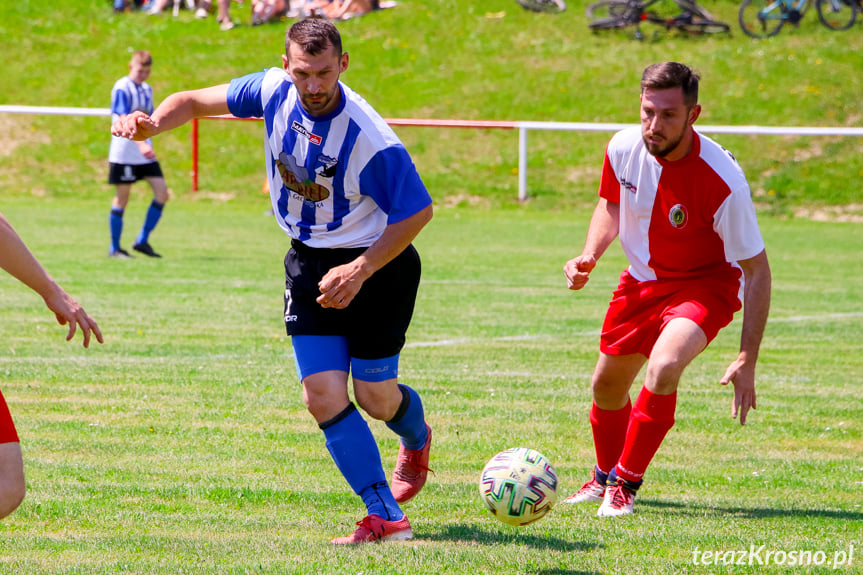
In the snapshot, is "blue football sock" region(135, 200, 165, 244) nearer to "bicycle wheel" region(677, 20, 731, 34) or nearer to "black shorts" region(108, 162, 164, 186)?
"black shorts" region(108, 162, 164, 186)

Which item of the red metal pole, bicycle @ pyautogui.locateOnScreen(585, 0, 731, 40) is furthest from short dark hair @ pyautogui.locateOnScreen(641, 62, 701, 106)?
bicycle @ pyautogui.locateOnScreen(585, 0, 731, 40)

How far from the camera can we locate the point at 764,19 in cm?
2936

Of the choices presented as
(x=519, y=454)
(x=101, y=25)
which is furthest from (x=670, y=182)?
(x=101, y=25)

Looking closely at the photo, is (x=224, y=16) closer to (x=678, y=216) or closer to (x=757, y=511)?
(x=678, y=216)

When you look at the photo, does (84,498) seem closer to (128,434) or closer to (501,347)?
(128,434)

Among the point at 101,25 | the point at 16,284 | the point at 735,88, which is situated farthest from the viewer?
the point at 101,25

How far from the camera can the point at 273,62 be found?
2914 centimetres

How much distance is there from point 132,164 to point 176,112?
10237 mm

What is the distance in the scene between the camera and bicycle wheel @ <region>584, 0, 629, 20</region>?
30.1 m

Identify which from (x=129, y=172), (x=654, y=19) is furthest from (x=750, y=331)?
(x=654, y=19)

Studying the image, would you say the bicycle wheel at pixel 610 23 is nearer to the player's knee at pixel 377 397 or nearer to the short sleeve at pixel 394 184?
the player's knee at pixel 377 397

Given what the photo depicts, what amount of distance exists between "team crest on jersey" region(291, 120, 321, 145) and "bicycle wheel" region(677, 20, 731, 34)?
2606cm

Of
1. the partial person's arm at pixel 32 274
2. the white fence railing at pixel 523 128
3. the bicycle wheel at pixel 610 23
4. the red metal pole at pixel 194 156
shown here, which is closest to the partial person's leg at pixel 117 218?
the white fence railing at pixel 523 128

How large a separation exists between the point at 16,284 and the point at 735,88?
1899 cm
